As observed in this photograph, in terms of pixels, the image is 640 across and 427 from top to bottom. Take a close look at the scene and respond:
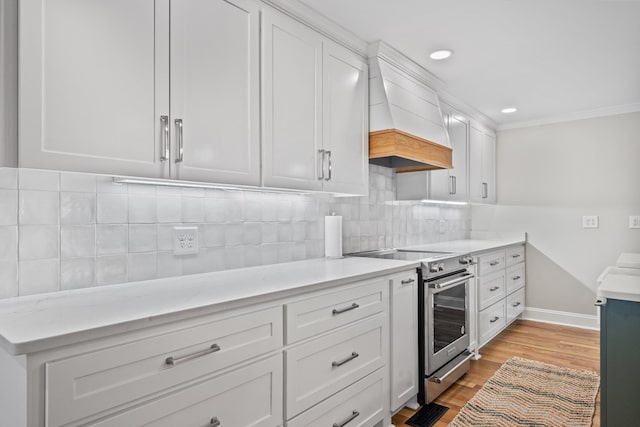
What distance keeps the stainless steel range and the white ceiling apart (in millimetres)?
1412

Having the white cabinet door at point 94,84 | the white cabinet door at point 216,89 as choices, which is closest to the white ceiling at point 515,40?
the white cabinet door at point 216,89

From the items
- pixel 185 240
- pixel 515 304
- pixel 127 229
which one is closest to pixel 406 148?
pixel 185 240

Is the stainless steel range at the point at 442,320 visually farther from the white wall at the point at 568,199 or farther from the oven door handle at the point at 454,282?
the white wall at the point at 568,199

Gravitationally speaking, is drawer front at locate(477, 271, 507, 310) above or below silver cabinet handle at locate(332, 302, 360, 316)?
below

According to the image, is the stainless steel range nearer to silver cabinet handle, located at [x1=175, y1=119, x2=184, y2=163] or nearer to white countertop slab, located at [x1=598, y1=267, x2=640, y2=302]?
white countertop slab, located at [x1=598, y1=267, x2=640, y2=302]

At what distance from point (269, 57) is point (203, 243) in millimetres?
967

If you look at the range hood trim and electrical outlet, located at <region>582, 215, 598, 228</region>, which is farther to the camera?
electrical outlet, located at <region>582, 215, 598, 228</region>

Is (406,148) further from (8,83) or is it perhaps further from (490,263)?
(8,83)

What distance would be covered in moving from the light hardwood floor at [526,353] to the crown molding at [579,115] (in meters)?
2.28

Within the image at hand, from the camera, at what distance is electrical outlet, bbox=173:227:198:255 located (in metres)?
1.79

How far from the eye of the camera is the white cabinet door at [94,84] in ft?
3.83

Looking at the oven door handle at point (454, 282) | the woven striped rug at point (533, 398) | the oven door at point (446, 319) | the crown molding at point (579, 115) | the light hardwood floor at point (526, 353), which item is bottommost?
the light hardwood floor at point (526, 353)

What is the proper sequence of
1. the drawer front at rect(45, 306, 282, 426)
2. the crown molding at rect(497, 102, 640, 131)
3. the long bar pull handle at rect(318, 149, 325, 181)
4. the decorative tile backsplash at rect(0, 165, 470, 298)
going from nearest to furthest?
1. the drawer front at rect(45, 306, 282, 426)
2. the decorative tile backsplash at rect(0, 165, 470, 298)
3. the long bar pull handle at rect(318, 149, 325, 181)
4. the crown molding at rect(497, 102, 640, 131)

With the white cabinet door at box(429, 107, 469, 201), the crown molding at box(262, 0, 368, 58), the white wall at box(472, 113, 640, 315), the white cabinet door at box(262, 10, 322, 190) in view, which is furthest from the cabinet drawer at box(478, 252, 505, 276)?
the crown molding at box(262, 0, 368, 58)
